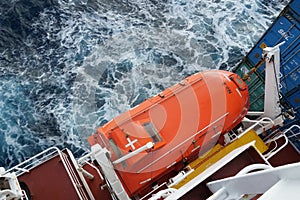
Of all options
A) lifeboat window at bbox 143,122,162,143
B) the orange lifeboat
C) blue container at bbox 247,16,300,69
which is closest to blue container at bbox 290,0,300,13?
blue container at bbox 247,16,300,69

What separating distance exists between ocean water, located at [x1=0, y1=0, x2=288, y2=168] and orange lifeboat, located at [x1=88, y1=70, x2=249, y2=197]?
3.33m

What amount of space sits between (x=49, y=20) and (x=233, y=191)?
1100 cm

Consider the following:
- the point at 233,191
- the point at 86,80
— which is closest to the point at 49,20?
the point at 86,80

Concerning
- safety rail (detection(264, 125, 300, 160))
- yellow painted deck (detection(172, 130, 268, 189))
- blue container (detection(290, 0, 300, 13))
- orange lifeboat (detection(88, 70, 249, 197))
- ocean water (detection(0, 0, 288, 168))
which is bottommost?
safety rail (detection(264, 125, 300, 160))

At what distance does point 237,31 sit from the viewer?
12227mm

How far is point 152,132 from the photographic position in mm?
6754

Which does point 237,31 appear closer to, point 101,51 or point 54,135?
point 101,51

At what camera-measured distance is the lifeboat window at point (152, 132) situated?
668 cm

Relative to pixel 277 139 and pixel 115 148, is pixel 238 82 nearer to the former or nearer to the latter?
pixel 277 139

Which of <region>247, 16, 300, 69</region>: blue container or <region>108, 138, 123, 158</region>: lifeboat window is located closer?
<region>108, 138, 123, 158</region>: lifeboat window

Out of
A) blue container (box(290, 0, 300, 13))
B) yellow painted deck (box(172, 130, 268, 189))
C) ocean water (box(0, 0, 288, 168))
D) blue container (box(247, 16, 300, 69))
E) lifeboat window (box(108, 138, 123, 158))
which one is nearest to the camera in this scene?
lifeboat window (box(108, 138, 123, 158))

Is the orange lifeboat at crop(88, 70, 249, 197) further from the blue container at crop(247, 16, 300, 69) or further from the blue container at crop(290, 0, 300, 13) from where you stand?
the blue container at crop(290, 0, 300, 13)

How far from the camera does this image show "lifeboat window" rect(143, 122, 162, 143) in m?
6.68

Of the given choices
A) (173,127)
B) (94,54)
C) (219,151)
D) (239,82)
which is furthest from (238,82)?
(94,54)
